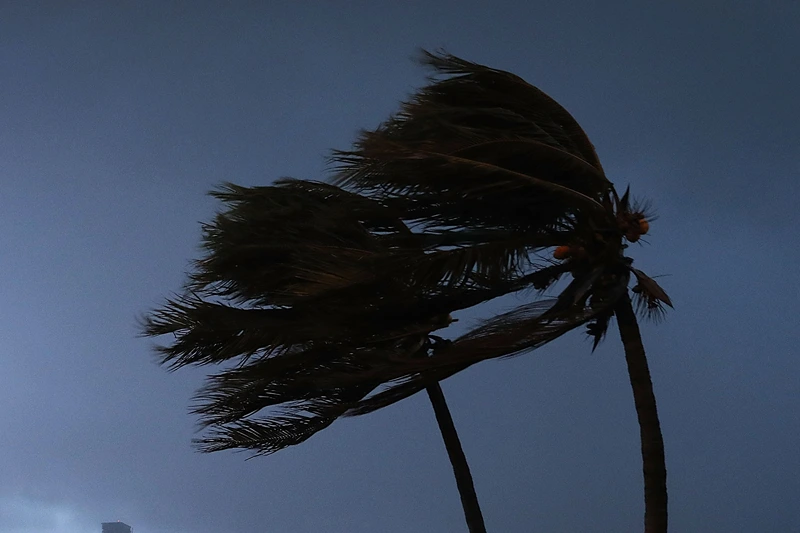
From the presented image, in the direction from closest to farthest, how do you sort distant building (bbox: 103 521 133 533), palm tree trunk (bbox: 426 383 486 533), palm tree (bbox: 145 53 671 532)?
palm tree (bbox: 145 53 671 532), palm tree trunk (bbox: 426 383 486 533), distant building (bbox: 103 521 133 533)

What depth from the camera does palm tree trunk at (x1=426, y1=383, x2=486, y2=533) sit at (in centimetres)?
1378

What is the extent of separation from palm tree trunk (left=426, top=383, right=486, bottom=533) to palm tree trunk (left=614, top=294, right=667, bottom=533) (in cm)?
352

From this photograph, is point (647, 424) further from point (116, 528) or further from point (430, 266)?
point (116, 528)

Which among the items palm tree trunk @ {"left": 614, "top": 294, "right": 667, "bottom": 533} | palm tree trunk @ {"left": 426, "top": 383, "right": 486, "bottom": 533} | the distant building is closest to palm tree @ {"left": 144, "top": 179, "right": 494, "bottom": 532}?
palm tree trunk @ {"left": 426, "top": 383, "right": 486, "bottom": 533}

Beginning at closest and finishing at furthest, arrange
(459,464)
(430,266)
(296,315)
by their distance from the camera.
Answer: (430,266) < (296,315) < (459,464)

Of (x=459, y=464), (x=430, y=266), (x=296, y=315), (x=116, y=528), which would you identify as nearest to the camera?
(x=430, y=266)

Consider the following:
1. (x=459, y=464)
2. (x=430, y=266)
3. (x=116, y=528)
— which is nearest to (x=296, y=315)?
(x=430, y=266)

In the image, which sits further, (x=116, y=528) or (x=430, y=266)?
(x=116, y=528)

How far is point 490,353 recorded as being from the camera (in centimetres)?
944

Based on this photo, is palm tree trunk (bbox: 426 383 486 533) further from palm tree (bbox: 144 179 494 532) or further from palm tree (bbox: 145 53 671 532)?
palm tree (bbox: 145 53 671 532)

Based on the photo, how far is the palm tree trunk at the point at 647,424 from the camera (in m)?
10.2

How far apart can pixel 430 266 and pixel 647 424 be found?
9.40 feet

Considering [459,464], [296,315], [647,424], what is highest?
[296,315]

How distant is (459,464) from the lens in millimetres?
14102
